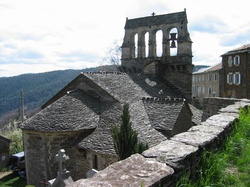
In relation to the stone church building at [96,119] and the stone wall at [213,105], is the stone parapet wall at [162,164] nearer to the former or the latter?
the stone wall at [213,105]

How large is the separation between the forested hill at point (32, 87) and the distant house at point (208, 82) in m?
52.9

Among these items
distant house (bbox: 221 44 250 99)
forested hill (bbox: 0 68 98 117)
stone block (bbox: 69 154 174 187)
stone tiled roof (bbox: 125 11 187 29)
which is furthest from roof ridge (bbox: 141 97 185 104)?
forested hill (bbox: 0 68 98 117)

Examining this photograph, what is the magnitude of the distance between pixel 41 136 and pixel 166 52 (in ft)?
39.5

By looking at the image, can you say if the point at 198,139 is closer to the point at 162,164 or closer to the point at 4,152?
the point at 162,164

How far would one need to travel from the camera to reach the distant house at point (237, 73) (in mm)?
22328

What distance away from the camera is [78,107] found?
1127cm

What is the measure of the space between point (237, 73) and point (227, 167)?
22.7m

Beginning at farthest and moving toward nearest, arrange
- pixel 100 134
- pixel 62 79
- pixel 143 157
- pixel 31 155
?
pixel 62 79, pixel 31 155, pixel 100 134, pixel 143 157

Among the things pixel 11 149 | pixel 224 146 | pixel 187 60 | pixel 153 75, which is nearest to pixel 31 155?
pixel 224 146

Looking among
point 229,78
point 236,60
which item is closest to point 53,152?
point 236,60

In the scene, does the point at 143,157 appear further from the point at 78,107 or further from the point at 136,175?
the point at 78,107

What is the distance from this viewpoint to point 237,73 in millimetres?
23453

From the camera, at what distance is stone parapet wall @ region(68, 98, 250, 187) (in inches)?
83.7

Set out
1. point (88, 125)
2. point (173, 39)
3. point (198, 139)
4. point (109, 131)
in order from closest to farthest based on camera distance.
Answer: point (198, 139) < point (109, 131) < point (88, 125) < point (173, 39)
